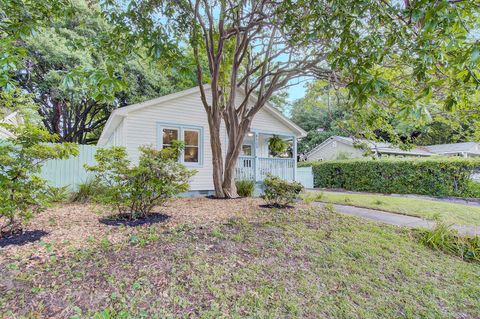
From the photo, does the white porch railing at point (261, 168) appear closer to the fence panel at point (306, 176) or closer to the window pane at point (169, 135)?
the window pane at point (169, 135)

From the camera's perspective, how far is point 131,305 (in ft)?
7.56

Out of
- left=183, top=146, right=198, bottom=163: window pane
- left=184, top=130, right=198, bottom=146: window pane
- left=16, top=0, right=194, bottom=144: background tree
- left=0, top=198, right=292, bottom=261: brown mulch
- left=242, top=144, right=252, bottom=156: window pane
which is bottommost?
left=0, top=198, right=292, bottom=261: brown mulch

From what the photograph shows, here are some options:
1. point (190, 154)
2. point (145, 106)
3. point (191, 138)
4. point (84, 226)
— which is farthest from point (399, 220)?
point (145, 106)

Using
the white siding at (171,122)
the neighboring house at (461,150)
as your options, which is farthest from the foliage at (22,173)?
the neighboring house at (461,150)

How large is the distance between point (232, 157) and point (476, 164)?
35.2 ft

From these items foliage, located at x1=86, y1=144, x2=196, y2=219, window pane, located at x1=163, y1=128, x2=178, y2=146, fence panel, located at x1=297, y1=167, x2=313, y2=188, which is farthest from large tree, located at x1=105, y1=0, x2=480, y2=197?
fence panel, located at x1=297, y1=167, x2=313, y2=188

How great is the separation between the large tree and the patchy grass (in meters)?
2.05

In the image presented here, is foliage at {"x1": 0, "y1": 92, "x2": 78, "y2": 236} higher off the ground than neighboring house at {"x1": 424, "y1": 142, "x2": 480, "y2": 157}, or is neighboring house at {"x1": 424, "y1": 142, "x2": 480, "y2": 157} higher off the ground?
neighboring house at {"x1": 424, "y1": 142, "x2": 480, "y2": 157}

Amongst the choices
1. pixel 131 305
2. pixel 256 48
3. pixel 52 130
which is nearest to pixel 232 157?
pixel 256 48

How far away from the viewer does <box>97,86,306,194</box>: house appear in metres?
8.66

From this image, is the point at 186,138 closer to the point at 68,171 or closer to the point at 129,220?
the point at 68,171

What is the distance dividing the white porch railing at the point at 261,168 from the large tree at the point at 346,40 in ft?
8.34

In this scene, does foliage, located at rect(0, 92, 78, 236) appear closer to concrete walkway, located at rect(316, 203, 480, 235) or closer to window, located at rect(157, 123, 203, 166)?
Answer: window, located at rect(157, 123, 203, 166)

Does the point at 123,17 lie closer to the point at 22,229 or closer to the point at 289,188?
the point at 22,229
